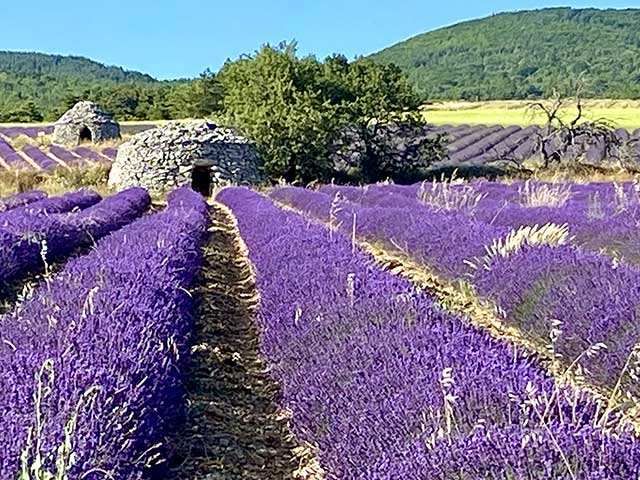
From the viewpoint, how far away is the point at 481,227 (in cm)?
698

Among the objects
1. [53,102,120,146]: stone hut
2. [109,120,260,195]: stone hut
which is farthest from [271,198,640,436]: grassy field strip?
[53,102,120,146]: stone hut

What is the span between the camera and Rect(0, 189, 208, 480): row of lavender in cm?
217

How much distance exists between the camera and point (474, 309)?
5.54 meters

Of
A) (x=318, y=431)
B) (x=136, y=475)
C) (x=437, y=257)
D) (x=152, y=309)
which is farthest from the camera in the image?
(x=437, y=257)

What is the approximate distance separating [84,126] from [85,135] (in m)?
0.60

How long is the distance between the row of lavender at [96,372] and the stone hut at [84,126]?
3107 cm

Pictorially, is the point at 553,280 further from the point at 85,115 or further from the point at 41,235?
the point at 85,115

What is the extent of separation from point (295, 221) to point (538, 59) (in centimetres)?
9357

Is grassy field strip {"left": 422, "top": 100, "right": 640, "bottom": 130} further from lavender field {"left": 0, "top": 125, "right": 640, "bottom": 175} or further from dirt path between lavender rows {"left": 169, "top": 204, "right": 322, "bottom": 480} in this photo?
dirt path between lavender rows {"left": 169, "top": 204, "right": 322, "bottom": 480}

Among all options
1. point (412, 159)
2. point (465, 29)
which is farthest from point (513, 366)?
point (465, 29)

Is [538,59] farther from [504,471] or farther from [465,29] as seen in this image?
[504,471]

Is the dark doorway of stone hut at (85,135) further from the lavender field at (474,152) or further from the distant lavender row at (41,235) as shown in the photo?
the distant lavender row at (41,235)

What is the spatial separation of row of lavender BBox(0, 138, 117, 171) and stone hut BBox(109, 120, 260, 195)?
528cm

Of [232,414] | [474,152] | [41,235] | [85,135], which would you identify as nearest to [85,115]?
[85,135]
